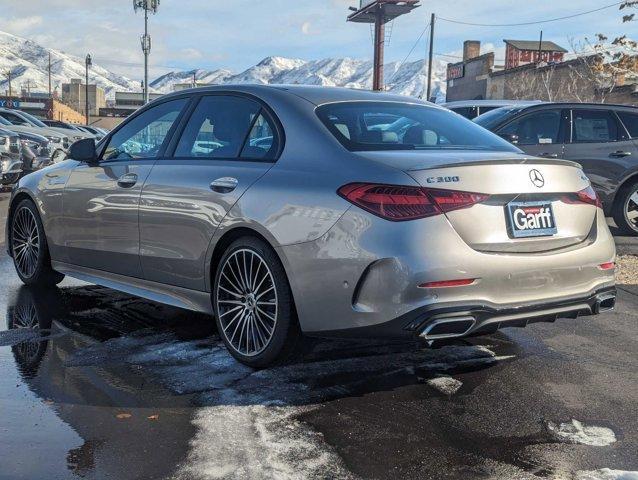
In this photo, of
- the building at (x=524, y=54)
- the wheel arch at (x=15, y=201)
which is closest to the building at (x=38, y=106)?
the building at (x=524, y=54)

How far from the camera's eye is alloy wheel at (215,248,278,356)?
4.07 meters

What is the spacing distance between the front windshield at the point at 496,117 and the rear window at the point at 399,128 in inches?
204

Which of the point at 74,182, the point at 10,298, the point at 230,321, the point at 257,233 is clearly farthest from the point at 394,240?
the point at 10,298

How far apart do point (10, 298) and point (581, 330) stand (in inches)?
174

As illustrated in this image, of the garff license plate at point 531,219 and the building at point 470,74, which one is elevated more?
the building at point 470,74

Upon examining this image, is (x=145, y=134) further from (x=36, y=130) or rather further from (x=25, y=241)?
(x=36, y=130)

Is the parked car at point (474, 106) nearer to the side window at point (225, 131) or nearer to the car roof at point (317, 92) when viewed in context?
the car roof at point (317, 92)

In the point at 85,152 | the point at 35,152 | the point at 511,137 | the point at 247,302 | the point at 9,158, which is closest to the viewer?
the point at 247,302

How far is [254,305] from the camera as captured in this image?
416 centimetres

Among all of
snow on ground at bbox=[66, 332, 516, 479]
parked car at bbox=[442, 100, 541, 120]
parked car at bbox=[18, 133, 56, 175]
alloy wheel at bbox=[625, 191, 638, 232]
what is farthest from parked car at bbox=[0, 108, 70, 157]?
snow on ground at bbox=[66, 332, 516, 479]

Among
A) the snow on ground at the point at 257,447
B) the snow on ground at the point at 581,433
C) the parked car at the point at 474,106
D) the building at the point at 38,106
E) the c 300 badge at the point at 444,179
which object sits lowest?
the snow on ground at the point at 581,433

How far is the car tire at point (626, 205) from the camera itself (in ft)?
31.9

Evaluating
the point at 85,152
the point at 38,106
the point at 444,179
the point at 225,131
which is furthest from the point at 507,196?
the point at 38,106

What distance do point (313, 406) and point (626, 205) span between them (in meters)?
7.48
